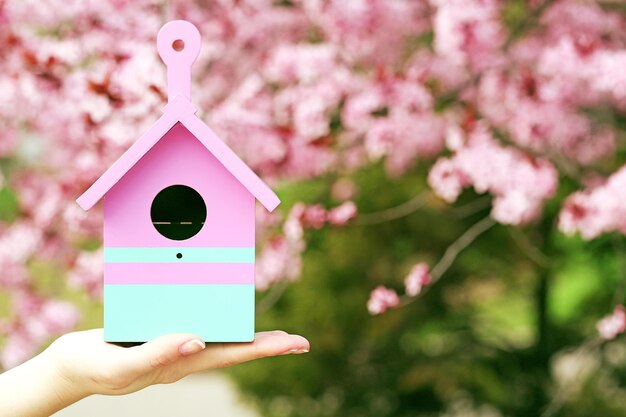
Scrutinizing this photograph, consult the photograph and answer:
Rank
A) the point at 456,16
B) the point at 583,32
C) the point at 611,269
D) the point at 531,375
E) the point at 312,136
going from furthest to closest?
the point at 611,269, the point at 531,375, the point at 583,32, the point at 312,136, the point at 456,16

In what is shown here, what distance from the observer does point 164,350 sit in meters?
1.77

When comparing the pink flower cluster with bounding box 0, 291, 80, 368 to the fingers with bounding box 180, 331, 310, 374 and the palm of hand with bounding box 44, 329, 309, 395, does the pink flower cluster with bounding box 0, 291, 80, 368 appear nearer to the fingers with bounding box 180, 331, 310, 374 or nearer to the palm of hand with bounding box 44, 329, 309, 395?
the palm of hand with bounding box 44, 329, 309, 395

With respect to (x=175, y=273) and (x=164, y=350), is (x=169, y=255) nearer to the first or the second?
(x=175, y=273)

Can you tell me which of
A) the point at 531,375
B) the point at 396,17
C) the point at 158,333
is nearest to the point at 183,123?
the point at 158,333

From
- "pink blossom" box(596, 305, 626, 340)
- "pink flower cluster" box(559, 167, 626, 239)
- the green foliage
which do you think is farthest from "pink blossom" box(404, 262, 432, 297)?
the green foliage

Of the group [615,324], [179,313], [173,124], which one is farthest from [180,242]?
[615,324]

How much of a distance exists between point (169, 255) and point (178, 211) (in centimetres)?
18

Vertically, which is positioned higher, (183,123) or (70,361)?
(183,123)

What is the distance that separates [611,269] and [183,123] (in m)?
4.61

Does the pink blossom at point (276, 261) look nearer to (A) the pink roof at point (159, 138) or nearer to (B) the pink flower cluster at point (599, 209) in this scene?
(B) the pink flower cluster at point (599, 209)

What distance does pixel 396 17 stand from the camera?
15.1 feet

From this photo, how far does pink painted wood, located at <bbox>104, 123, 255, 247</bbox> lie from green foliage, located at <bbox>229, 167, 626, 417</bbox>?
3361 millimetres

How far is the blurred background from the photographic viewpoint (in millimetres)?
3836

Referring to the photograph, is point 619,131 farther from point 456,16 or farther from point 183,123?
point 183,123
